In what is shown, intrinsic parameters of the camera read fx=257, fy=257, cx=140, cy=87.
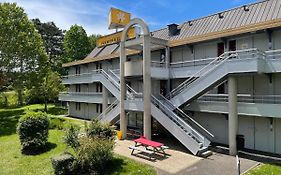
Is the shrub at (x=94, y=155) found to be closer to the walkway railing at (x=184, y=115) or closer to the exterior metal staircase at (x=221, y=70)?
the walkway railing at (x=184, y=115)

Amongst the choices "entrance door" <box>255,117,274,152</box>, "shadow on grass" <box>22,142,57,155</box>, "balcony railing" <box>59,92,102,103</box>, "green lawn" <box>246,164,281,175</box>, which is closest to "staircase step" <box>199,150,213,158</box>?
"green lawn" <box>246,164,281,175</box>

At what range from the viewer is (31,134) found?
69.9 feet

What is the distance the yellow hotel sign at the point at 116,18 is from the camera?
123 feet

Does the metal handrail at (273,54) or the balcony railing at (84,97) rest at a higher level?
the metal handrail at (273,54)

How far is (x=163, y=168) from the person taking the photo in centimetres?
1572

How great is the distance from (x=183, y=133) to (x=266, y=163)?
578 centimetres

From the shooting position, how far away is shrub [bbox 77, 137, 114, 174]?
15.7m

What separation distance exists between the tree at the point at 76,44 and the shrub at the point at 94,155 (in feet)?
174

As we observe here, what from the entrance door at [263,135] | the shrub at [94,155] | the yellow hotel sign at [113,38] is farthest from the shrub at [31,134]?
the yellow hotel sign at [113,38]

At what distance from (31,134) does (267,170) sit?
57.9 feet

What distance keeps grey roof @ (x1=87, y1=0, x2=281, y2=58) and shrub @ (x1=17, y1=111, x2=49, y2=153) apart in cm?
1692

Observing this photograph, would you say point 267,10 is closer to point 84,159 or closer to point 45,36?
point 84,159

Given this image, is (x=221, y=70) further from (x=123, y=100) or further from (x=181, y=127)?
(x=123, y=100)

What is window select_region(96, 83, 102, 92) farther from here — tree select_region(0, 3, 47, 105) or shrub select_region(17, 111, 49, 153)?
shrub select_region(17, 111, 49, 153)
